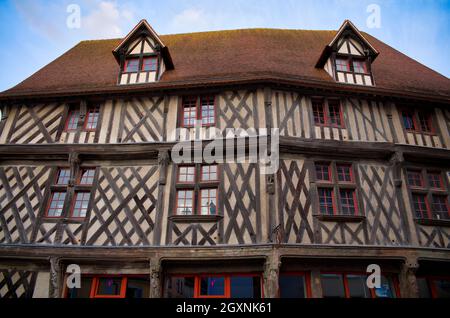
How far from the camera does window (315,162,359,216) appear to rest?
7.77 metres

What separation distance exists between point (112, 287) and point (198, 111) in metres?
5.06

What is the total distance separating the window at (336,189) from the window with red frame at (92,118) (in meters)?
6.43

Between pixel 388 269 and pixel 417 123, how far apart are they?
440 centimetres

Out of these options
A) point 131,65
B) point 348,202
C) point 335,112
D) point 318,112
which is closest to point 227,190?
point 348,202

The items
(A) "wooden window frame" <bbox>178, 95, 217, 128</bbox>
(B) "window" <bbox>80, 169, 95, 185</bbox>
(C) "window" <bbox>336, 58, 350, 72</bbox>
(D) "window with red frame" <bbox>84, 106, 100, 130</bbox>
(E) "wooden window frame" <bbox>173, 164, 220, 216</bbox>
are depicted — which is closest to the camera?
(E) "wooden window frame" <bbox>173, 164, 220, 216</bbox>

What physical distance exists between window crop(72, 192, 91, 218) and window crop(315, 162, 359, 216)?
19.8 feet

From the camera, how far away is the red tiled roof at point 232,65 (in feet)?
29.2

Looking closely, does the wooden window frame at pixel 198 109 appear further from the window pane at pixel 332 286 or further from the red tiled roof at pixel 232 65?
the window pane at pixel 332 286

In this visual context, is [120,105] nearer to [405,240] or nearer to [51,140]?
[51,140]

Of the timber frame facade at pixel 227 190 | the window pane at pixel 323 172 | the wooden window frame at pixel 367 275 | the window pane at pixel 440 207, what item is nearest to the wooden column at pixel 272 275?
the timber frame facade at pixel 227 190

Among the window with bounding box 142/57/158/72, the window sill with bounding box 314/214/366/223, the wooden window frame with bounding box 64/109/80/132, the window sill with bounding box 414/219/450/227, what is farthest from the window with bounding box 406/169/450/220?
the wooden window frame with bounding box 64/109/80/132

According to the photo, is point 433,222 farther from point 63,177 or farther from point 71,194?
point 63,177

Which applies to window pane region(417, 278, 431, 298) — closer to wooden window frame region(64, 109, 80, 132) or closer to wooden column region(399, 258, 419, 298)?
wooden column region(399, 258, 419, 298)

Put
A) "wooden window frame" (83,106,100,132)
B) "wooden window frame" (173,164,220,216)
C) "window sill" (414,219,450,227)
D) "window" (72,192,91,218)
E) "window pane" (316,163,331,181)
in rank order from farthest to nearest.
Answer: "wooden window frame" (83,106,100,132), "window pane" (316,163,331,181), "window" (72,192,91,218), "wooden window frame" (173,164,220,216), "window sill" (414,219,450,227)
